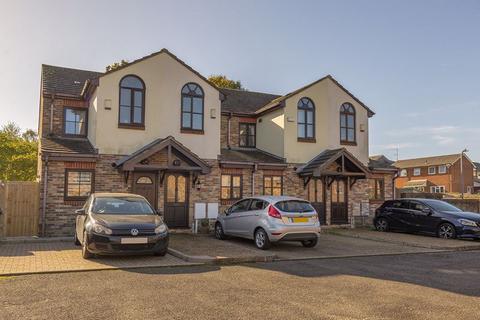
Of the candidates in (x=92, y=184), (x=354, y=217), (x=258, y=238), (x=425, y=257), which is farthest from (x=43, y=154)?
(x=354, y=217)

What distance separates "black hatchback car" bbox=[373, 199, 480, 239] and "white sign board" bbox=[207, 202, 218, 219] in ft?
24.2

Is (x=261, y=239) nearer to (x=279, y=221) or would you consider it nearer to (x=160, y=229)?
(x=279, y=221)

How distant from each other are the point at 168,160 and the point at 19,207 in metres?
5.19

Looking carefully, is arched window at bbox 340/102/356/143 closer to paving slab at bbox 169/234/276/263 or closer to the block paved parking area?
paving slab at bbox 169/234/276/263

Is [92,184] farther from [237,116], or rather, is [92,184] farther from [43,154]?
[237,116]

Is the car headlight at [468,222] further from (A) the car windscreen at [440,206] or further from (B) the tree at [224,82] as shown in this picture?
(B) the tree at [224,82]

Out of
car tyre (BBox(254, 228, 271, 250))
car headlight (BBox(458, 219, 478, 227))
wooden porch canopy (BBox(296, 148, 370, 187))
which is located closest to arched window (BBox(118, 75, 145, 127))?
car tyre (BBox(254, 228, 271, 250))

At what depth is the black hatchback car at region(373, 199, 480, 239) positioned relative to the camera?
15102mm

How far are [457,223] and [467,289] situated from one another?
8.81 metres

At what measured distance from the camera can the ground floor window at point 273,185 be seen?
59.8 ft

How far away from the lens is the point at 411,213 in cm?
1695

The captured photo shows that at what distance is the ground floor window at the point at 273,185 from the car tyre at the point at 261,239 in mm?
6013

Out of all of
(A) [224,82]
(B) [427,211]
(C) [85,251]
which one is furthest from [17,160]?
(B) [427,211]

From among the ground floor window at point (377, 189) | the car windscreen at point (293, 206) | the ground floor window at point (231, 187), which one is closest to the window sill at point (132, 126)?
the ground floor window at point (231, 187)
